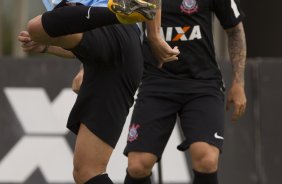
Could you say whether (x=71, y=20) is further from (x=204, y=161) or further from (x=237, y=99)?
(x=237, y=99)

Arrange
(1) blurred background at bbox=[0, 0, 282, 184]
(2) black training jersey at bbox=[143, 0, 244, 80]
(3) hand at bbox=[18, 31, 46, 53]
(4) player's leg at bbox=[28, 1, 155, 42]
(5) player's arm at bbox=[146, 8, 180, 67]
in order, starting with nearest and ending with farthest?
1. (4) player's leg at bbox=[28, 1, 155, 42]
2. (5) player's arm at bbox=[146, 8, 180, 67]
3. (3) hand at bbox=[18, 31, 46, 53]
4. (2) black training jersey at bbox=[143, 0, 244, 80]
5. (1) blurred background at bbox=[0, 0, 282, 184]

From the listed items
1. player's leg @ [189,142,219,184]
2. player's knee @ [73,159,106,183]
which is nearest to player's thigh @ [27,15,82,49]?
player's knee @ [73,159,106,183]

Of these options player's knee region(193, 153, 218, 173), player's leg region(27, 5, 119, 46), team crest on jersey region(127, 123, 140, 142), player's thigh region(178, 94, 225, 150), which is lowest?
player's knee region(193, 153, 218, 173)

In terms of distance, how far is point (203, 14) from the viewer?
6.25m

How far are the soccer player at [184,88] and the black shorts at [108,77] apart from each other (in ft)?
4.62

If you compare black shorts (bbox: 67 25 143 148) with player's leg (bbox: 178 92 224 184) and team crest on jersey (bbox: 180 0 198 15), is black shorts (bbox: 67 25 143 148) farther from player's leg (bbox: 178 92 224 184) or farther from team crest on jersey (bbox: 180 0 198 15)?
Answer: team crest on jersey (bbox: 180 0 198 15)

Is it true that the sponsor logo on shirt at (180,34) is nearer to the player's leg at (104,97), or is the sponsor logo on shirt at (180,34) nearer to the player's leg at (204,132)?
the player's leg at (204,132)

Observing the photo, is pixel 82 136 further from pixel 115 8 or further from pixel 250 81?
pixel 250 81

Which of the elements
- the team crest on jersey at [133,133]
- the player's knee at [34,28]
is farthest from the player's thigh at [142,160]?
the player's knee at [34,28]

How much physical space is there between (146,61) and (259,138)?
2.23 meters

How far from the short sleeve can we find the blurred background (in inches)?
76.0

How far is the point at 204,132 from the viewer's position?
596 centimetres

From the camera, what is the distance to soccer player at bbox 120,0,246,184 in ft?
20.1

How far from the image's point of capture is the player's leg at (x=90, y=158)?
15.2ft
